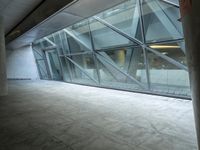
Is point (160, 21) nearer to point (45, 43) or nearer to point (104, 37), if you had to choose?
point (104, 37)

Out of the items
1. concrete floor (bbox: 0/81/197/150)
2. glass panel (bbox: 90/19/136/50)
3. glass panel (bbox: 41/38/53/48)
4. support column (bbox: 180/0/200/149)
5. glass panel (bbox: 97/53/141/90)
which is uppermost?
glass panel (bbox: 41/38/53/48)

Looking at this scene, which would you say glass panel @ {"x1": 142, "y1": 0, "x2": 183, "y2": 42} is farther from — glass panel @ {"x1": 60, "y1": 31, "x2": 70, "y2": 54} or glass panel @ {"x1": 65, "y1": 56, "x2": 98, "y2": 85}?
glass panel @ {"x1": 60, "y1": 31, "x2": 70, "y2": 54}

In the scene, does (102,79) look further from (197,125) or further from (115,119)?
(197,125)

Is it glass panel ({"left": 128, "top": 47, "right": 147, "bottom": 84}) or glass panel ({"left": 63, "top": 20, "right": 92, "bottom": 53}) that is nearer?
glass panel ({"left": 128, "top": 47, "right": 147, "bottom": 84})

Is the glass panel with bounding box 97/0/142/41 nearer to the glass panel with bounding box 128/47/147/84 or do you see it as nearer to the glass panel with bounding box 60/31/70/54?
the glass panel with bounding box 128/47/147/84

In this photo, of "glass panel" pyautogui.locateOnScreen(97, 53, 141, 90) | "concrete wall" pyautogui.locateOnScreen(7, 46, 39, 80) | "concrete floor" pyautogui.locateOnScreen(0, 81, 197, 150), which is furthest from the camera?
"concrete wall" pyautogui.locateOnScreen(7, 46, 39, 80)

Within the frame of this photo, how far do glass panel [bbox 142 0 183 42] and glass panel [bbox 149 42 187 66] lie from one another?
258 mm

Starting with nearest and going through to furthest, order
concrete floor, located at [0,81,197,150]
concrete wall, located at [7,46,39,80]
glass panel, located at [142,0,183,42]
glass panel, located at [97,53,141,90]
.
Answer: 1. concrete floor, located at [0,81,197,150]
2. glass panel, located at [142,0,183,42]
3. glass panel, located at [97,53,141,90]
4. concrete wall, located at [7,46,39,80]

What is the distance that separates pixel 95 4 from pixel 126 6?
2.73 m

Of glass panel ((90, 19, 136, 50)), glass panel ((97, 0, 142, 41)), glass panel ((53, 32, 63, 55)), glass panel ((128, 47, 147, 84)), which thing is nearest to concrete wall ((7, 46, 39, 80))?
glass panel ((53, 32, 63, 55))

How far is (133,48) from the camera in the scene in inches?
298

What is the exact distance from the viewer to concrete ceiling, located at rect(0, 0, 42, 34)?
540cm

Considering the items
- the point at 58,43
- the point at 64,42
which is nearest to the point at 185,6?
the point at 64,42

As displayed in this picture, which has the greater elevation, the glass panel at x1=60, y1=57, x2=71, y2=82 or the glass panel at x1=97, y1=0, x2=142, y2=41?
the glass panel at x1=97, y1=0, x2=142, y2=41
